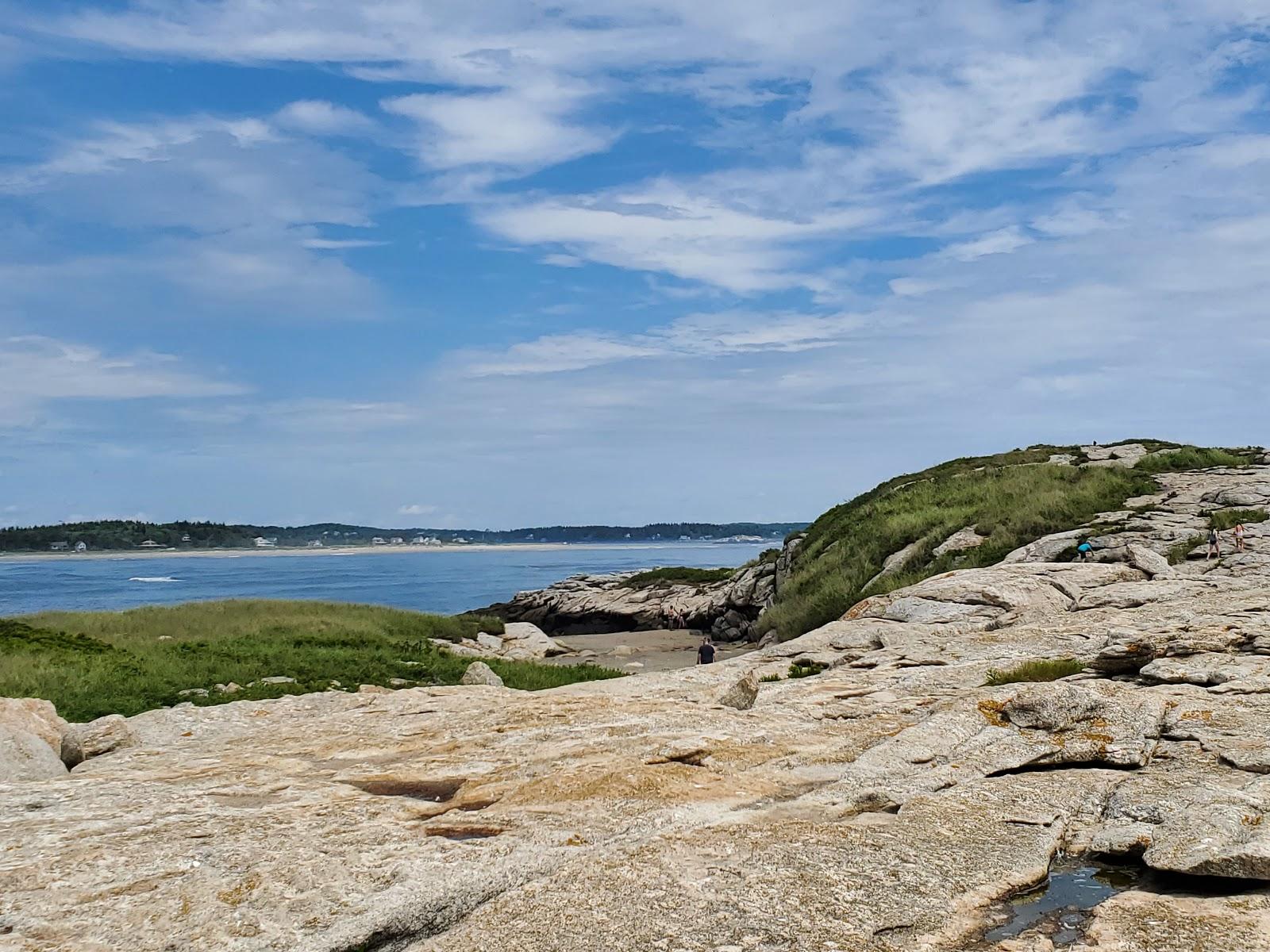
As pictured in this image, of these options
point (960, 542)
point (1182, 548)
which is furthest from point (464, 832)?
point (960, 542)

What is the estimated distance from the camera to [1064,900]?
6594mm

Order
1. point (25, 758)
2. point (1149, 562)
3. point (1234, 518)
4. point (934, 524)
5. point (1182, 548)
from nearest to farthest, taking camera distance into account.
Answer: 1. point (25, 758)
2. point (1149, 562)
3. point (1182, 548)
4. point (1234, 518)
5. point (934, 524)

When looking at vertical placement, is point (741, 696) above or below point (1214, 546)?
below

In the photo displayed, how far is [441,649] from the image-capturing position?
3653cm

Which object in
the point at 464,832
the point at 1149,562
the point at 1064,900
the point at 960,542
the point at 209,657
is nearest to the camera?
the point at 1064,900

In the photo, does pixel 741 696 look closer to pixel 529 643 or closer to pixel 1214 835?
pixel 1214 835

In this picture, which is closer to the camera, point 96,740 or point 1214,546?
point 96,740

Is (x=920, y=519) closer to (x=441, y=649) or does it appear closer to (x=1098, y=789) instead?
(x=441, y=649)

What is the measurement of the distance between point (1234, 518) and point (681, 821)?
31.8 m

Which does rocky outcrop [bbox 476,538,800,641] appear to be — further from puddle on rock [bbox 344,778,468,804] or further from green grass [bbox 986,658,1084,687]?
puddle on rock [bbox 344,778,468,804]

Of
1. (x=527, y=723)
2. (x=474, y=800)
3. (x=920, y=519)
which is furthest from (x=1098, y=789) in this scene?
(x=920, y=519)

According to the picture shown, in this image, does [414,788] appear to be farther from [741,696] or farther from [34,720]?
[34,720]

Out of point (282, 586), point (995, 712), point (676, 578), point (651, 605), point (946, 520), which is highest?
point (946, 520)

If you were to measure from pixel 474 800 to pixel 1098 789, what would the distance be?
5.92 meters
